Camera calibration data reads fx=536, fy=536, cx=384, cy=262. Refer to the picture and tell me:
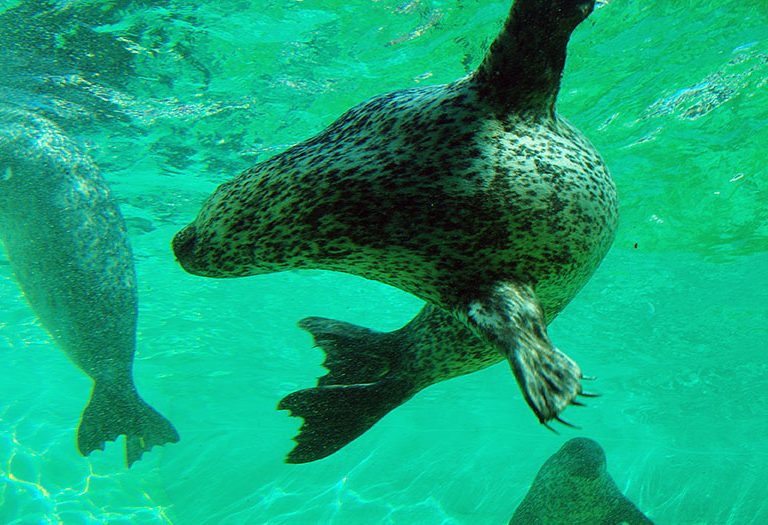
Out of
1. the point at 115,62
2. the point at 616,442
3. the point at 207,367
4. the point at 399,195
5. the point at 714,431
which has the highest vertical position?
the point at 399,195

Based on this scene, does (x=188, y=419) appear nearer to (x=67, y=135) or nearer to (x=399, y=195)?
(x=67, y=135)

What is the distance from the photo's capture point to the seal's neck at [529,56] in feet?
7.29

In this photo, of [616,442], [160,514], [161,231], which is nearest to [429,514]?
[160,514]

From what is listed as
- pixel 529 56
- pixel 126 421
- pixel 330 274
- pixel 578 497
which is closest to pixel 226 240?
pixel 529 56

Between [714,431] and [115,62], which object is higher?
[115,62]

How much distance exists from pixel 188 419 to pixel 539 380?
98.1 ft

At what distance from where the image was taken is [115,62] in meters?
7.59

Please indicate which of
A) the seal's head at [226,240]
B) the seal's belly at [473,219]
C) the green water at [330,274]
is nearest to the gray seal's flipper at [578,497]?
the seal's belly at [473,219]

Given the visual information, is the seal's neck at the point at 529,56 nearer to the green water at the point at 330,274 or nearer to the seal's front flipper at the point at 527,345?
the seal's front flipper at the point at 527,345

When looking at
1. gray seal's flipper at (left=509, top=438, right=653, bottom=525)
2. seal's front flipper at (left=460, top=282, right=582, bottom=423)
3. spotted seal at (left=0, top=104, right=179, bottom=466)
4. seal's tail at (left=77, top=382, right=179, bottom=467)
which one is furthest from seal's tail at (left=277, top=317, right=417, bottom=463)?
gray seal's flipper at (left=509, top=438, right=653, bottom=525)

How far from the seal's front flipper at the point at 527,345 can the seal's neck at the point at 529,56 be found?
0.88 meters

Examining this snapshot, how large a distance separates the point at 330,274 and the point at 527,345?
14876 mm

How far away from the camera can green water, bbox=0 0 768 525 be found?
24.0ft

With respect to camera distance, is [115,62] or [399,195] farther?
[115,62]
